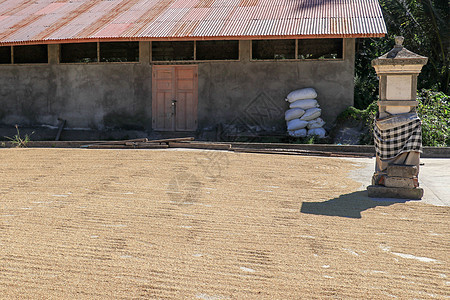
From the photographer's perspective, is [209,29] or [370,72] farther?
[370,72]

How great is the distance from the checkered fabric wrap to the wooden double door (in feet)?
29.2

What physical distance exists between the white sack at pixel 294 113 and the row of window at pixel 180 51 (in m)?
1.53

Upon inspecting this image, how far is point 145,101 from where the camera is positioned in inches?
600

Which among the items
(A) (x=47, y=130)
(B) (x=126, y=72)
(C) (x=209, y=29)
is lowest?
(A) (x=47, y=130)

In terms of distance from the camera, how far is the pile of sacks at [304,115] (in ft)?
45.1

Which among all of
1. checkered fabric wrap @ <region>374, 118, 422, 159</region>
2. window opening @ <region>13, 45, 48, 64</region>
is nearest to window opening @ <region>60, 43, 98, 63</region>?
window opening @ <region>13, 45, 48, 64</region>

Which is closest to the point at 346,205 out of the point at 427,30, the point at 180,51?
the point at 180,51

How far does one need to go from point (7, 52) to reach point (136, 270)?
1447cm

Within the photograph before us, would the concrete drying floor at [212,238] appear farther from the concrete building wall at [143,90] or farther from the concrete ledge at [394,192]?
the concrete building wall at [143,90]

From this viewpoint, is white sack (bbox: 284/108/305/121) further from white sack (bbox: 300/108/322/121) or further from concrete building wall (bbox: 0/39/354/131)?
concrete building wall (bbox: 0/39/354/131)

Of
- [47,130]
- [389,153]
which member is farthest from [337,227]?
[47,130]

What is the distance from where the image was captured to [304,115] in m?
13.8

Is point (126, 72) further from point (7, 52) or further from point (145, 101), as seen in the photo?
point (7, 52)

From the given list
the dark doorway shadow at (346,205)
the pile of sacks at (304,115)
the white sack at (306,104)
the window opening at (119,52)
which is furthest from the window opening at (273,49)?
the dark doorway shadow at (346,205)
